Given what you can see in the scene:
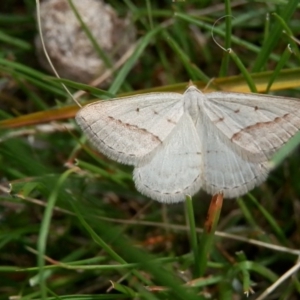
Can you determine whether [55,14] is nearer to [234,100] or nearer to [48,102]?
[48,102]

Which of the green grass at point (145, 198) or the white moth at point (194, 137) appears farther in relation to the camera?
the green grass at point (145, 198)

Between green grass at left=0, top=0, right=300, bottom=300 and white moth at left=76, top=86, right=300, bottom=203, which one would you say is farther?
green grass at left=0, top=0, right=300, bottom=300

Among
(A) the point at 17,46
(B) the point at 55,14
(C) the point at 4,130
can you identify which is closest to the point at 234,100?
(C) the point at 4,130

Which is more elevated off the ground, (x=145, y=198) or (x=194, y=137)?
(x=194, y=137)
